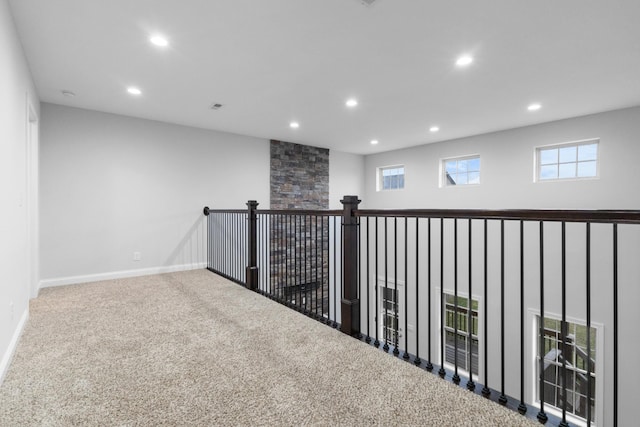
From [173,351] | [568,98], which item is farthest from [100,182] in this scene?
[568,98]

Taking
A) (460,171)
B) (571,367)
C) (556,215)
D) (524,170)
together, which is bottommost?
(571,367)

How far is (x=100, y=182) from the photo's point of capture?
13.8ft

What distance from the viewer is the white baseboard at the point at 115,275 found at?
391cm

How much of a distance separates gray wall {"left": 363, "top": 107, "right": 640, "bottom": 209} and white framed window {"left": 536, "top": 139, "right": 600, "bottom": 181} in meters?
0.13

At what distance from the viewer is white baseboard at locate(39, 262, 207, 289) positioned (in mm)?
3908

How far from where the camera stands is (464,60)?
2842 mm

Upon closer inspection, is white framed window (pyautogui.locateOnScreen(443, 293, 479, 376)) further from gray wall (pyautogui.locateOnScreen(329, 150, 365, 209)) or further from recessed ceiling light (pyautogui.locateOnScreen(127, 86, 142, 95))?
recessed ceiling light (pyautogui.locateOnScreen(127, 86, 142, 95))

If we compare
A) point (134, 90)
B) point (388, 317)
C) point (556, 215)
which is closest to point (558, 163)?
point (388, 317)

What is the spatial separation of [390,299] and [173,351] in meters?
5.70

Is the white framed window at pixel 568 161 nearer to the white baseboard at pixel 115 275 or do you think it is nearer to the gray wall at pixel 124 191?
the gray wall at pixel 124 191

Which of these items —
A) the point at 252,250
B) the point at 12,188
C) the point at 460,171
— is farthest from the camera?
the point at 460,171

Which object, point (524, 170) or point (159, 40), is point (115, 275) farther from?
point (524, 170)

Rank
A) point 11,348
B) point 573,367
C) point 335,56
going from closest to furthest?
point 11,348
point 335,56
point 573,367

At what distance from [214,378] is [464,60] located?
315 centimetres
